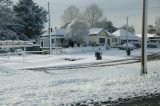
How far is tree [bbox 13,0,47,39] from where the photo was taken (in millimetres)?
71438

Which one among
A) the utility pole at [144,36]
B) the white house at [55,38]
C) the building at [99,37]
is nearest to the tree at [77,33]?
the white house at [55,38]

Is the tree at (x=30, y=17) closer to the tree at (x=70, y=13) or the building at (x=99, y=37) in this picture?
the building at (x=99, y=37)

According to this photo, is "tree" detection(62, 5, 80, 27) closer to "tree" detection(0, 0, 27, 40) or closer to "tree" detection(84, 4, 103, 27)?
"tree" detection(84, 4, 103, 27)

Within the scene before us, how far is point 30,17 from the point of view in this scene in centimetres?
7181

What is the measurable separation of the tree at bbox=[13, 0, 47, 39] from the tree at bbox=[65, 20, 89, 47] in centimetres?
646

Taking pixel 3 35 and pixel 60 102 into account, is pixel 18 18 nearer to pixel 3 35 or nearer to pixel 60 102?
pixel 3 35

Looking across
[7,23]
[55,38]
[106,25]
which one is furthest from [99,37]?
[106,25]

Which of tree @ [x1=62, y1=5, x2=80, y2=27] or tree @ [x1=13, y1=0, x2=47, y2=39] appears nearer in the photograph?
tree @ [x1=13, y1=0, x2=47, y2=39]

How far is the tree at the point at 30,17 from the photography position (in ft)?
234

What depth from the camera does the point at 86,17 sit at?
120 m

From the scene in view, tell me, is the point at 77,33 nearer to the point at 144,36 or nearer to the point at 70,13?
the point at 70,13

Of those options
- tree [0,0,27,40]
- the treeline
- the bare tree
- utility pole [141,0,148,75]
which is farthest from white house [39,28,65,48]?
utility pole [141,0,148,75]

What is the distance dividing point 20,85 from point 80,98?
18.2 feet

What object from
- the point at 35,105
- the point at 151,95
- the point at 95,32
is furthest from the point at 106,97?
the point at 95,32
